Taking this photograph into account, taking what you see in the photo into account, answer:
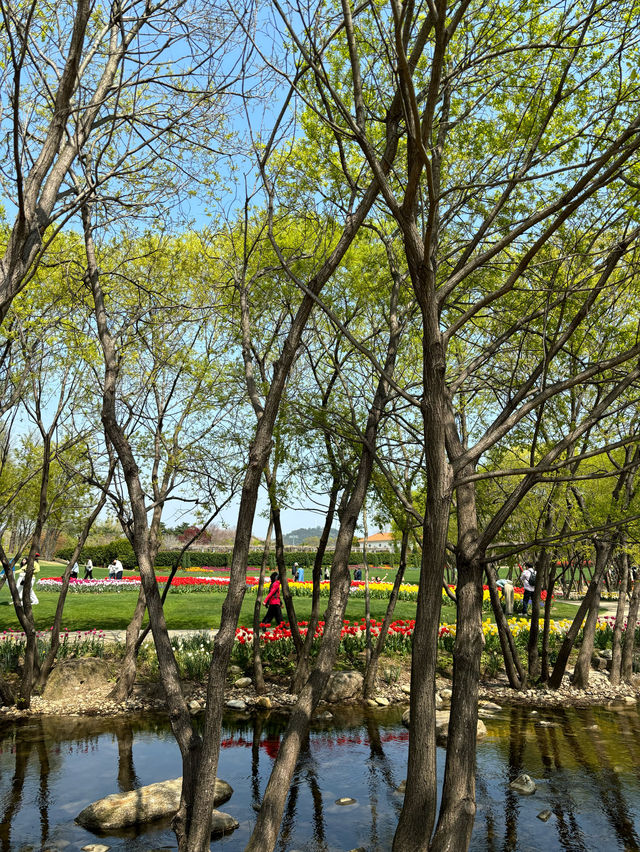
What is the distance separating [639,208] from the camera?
20.4ft

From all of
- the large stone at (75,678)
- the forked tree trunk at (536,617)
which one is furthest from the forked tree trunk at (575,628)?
the large stone at (75,678)

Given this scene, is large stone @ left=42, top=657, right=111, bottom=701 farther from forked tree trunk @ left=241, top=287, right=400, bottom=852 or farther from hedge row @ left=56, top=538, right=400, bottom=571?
hedge row @ left=56, top=538, right=400, bottom=571

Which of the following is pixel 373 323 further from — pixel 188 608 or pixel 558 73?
pixel 188 608

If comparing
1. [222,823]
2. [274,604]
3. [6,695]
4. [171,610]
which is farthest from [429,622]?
[171,610]

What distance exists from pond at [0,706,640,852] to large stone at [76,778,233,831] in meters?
0.17

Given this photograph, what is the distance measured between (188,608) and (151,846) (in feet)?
43.7

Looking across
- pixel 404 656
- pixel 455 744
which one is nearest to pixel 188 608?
pixel 404 656

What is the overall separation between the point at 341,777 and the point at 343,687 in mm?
3461

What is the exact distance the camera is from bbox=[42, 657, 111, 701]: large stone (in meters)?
10.6

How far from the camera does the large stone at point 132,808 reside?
6.16m

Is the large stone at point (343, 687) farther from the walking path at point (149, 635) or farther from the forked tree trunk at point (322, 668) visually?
the forked tree trunk at point (322, 668)

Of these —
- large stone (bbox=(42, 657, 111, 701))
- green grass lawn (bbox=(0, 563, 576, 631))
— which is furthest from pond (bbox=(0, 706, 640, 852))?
green grass lawn (bbox=(0, 563, 576, 631))

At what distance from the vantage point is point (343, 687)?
11195mm

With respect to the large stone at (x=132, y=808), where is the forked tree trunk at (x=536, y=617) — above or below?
above
